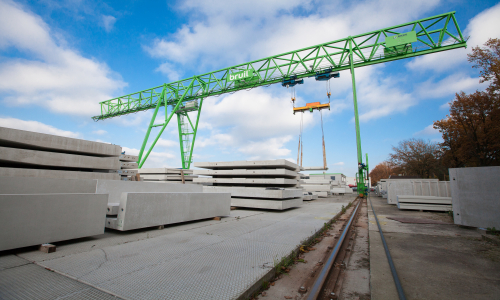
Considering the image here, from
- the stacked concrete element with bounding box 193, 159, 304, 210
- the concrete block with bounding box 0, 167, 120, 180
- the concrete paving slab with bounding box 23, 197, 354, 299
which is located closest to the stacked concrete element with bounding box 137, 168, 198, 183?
the stacked concrete element with bounding box 193, 159, 304, 210

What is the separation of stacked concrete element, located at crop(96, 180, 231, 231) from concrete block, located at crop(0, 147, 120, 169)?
3.54 feet

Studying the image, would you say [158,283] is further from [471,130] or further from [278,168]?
[471,130]

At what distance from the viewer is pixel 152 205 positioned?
15.7 ft

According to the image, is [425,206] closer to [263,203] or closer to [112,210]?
[263,203]

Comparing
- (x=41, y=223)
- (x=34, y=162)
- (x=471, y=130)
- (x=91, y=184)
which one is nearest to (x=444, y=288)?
(x=41, y=223)

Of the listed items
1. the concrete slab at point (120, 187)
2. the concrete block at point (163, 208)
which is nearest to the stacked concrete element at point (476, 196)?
the concrete block at point (163, 208)

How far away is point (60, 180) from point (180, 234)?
2936mm

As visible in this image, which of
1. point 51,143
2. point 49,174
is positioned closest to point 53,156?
point 51,143

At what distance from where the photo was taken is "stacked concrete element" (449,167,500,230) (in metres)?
5.41

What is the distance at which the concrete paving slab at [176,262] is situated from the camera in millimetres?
2121

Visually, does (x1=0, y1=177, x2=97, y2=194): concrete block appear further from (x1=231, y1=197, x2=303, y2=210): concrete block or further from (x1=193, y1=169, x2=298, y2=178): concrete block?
(x1=231, y1=197, x2=303, y2=210): concrete block

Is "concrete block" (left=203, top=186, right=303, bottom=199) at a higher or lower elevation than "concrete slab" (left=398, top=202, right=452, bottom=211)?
higher

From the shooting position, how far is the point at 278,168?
923cm

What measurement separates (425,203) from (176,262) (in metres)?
11.9
